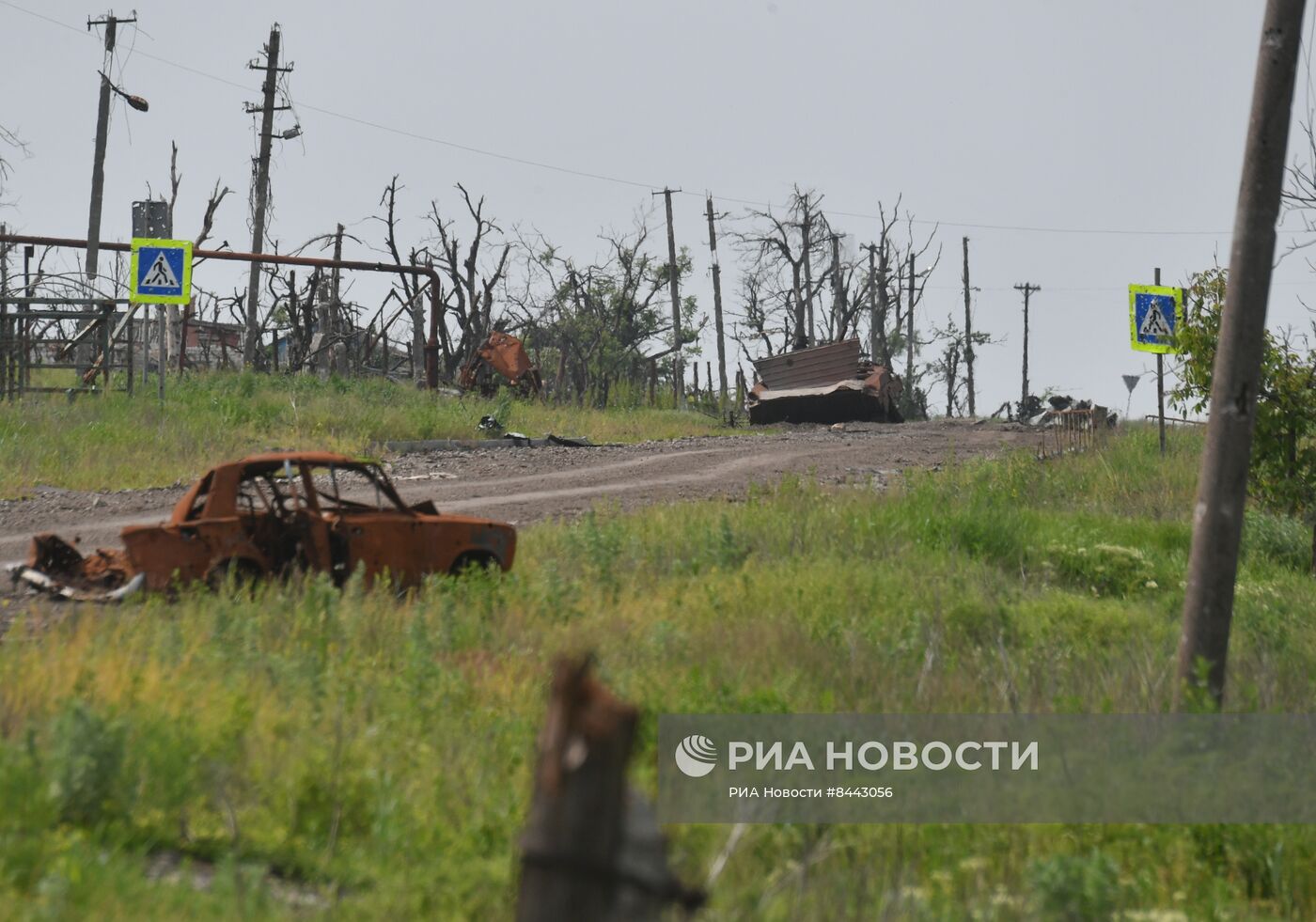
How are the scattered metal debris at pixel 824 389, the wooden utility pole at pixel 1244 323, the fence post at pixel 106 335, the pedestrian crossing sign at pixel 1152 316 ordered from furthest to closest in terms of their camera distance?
1. the scattered metal debris at pixel 824 389
2. the fence post at pixel 106 335
3. the pedestrian crossing sign at pixel 1152 316
4. the wooden utility pole at pixel 1244 323

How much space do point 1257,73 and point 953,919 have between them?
4.77m

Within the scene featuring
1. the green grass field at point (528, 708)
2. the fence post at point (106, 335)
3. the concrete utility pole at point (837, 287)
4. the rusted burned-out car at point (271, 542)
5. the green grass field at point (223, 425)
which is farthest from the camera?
the concrete utility pole at point (837, 287)

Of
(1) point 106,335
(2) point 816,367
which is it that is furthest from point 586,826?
(2) point 816,367

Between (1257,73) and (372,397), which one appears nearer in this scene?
(1257,73)

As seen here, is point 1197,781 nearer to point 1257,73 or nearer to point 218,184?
point 1257,73

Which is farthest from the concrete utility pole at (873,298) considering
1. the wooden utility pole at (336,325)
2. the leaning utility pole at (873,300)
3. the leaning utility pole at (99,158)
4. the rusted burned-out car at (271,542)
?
the rusted burned-out car at (271,542)

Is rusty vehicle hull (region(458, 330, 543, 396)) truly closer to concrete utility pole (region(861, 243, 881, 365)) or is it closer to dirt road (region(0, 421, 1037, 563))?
dirt road (region(0, 421, 1037, 563))

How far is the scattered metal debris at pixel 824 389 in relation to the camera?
3378 centimetres

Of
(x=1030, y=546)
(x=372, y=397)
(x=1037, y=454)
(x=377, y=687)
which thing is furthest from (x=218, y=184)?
(x=377, y=687)

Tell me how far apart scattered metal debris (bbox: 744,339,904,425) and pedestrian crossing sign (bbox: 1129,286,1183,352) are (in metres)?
15.5

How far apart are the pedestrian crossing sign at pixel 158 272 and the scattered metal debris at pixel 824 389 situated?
19028mm

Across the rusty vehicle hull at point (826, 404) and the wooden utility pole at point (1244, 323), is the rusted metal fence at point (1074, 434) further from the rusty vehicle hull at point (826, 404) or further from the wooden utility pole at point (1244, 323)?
the wooden utility pole at point (1244, 323)

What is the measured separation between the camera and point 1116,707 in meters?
7.30

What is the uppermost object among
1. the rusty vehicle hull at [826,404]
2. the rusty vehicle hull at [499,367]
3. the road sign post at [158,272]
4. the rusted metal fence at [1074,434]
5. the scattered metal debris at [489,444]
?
the road sign post at [158,272]
